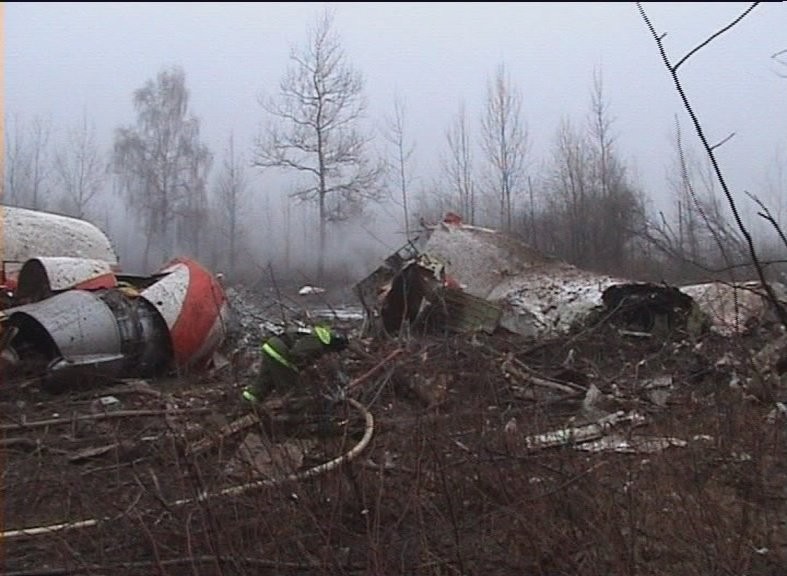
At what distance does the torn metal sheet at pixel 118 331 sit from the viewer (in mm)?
6961

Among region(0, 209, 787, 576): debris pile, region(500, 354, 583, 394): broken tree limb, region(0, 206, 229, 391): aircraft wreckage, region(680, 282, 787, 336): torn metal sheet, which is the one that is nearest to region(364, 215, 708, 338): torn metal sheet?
region(680, 282, 787, 336): torn metal sheet

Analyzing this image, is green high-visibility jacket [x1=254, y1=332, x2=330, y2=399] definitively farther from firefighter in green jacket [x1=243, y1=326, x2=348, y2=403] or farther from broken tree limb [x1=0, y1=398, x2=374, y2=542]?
broken tree limb [x1=0, y1=398, x2=374, y2=542]

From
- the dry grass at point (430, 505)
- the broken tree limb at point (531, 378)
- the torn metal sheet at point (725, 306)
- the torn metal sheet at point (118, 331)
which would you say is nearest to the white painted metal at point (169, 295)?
the torn metal sheet at point (118, 331)

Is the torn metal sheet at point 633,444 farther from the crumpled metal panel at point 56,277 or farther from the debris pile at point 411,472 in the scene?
the crumpled metal panel at point 56,277

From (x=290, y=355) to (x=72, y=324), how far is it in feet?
9.30

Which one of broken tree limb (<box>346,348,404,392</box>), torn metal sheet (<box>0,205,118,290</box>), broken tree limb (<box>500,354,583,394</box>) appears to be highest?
torn metal sheet (<box>0,205,118,290</box>)

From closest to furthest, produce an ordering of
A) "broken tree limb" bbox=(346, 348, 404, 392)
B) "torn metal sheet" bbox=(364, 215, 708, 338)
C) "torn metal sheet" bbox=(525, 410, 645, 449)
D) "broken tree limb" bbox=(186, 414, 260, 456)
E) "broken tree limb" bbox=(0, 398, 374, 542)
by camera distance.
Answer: "broken tree limb" bbox=(0, 398, 374, 542) → "broken tree limb" bbox=(186, 414, 260, 456) → "torn metal sheet" bbox=(525, 410, 645, 449) → "broken tree limb" bbox=(346, 348, 404, 392) → "torn metal sheet" bbox=(364, 215, 708, 338)

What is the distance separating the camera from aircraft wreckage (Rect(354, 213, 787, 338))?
31.4ft

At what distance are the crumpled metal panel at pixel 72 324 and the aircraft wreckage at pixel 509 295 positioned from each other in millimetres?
3046

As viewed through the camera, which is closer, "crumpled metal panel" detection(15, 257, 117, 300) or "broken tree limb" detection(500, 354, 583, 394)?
"broken tree limb" detection(500, 354, 583, 394)

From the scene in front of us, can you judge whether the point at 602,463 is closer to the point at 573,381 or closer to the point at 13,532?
the point at 13,532

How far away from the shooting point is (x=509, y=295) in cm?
1122

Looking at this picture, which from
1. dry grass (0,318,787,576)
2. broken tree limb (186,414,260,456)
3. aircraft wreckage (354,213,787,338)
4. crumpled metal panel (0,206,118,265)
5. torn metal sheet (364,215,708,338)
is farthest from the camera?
crumpled metal panel (0,206,118,265)

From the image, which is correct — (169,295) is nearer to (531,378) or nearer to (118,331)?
(118,331)
